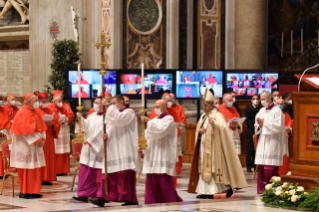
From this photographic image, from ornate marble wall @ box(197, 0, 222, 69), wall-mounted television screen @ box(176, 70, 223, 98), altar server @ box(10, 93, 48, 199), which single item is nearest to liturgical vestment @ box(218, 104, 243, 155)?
wall-mounted television screen @ box(176, 70, 223, 98)

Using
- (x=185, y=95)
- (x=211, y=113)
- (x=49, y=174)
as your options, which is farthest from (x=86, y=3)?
(x=211, y=113)

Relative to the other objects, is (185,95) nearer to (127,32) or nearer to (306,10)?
(127,32)

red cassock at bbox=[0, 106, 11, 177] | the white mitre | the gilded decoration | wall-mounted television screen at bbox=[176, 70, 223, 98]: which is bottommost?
red cassock at bbox=[0, 106, 11, 177]

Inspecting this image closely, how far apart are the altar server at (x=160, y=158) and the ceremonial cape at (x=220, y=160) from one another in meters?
0.62

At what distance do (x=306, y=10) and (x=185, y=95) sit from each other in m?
7.71

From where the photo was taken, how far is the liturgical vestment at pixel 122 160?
9.48 metres

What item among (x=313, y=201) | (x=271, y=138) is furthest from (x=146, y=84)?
(x=313, y=201)

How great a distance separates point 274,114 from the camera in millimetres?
10781

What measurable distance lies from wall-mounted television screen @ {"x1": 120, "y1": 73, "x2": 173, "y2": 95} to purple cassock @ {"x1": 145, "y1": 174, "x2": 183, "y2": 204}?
6.14 meters

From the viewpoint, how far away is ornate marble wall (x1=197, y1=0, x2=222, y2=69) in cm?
1806

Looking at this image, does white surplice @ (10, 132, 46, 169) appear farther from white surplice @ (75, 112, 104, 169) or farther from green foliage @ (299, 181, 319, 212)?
green foliage @ (299, 181, 319, 212)

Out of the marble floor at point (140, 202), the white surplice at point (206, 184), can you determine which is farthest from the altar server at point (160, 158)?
the white surplice at point (206, 184)

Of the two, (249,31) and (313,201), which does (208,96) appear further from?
(249,31)

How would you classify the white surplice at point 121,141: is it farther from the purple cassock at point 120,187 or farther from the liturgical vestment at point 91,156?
the liturgical vestment at point 91,156
